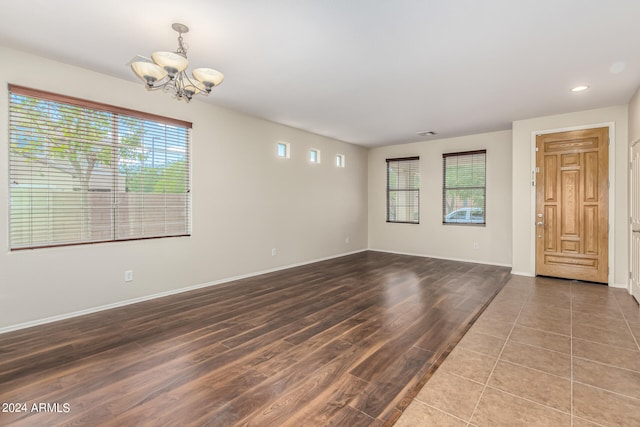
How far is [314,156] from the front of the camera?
6.43 m

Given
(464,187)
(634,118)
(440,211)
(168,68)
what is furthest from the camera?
(440,211)

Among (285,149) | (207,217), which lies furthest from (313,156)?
(207,217)

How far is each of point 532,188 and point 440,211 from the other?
1.96 meters

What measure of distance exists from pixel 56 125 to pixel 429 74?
404 cm

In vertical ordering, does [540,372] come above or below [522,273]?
below

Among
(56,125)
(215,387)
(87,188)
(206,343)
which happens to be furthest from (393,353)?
(56,125)

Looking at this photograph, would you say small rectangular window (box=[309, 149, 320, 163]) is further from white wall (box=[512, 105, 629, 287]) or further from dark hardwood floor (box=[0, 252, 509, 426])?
white wall (box=[512, 105, 629, 287])

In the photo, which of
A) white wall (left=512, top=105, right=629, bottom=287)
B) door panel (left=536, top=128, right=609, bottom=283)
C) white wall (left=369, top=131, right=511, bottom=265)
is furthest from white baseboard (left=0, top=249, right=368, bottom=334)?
door panel (left=536, top=128, right=609, bottom=283)

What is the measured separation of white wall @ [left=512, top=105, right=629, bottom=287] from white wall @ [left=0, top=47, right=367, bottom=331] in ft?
11.4

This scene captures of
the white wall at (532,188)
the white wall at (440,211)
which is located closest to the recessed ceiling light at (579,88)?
the white wall at (532,188)

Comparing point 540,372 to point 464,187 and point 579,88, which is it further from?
point 464,187

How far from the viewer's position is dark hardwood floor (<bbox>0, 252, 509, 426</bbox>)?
1.81 metres

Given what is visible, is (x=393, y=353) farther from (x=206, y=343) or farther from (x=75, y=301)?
(x=75, y=301)

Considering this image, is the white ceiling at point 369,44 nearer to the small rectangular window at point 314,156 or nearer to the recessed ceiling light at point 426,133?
the recessed ceiling light at point 426,133
